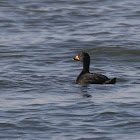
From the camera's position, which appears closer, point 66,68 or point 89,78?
point 89,78

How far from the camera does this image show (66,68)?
55.9 feet

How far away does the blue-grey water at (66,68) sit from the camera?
36.1 ft

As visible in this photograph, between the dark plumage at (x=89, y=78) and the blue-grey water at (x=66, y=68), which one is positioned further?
the dark plumage at (x=89, y=78)

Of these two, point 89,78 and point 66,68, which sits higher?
point 89,78

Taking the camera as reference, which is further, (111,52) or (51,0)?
(51,0)

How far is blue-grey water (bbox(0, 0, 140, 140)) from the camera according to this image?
10992mm

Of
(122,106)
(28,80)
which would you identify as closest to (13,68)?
(28,80)

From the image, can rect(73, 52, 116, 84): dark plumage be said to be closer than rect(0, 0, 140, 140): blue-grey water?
No

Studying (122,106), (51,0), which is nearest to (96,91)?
(122,106)

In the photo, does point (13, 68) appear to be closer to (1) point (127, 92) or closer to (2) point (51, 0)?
(1) point (127, 92)

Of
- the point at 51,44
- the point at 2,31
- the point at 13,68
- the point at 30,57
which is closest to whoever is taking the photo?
the point at 13,68

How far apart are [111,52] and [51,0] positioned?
10.5 m

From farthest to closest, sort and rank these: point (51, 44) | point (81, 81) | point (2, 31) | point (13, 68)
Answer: point (2, 31) < point (51, 44) < point (13, 68) < point (81, 81)

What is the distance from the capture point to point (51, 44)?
20.8 meters
